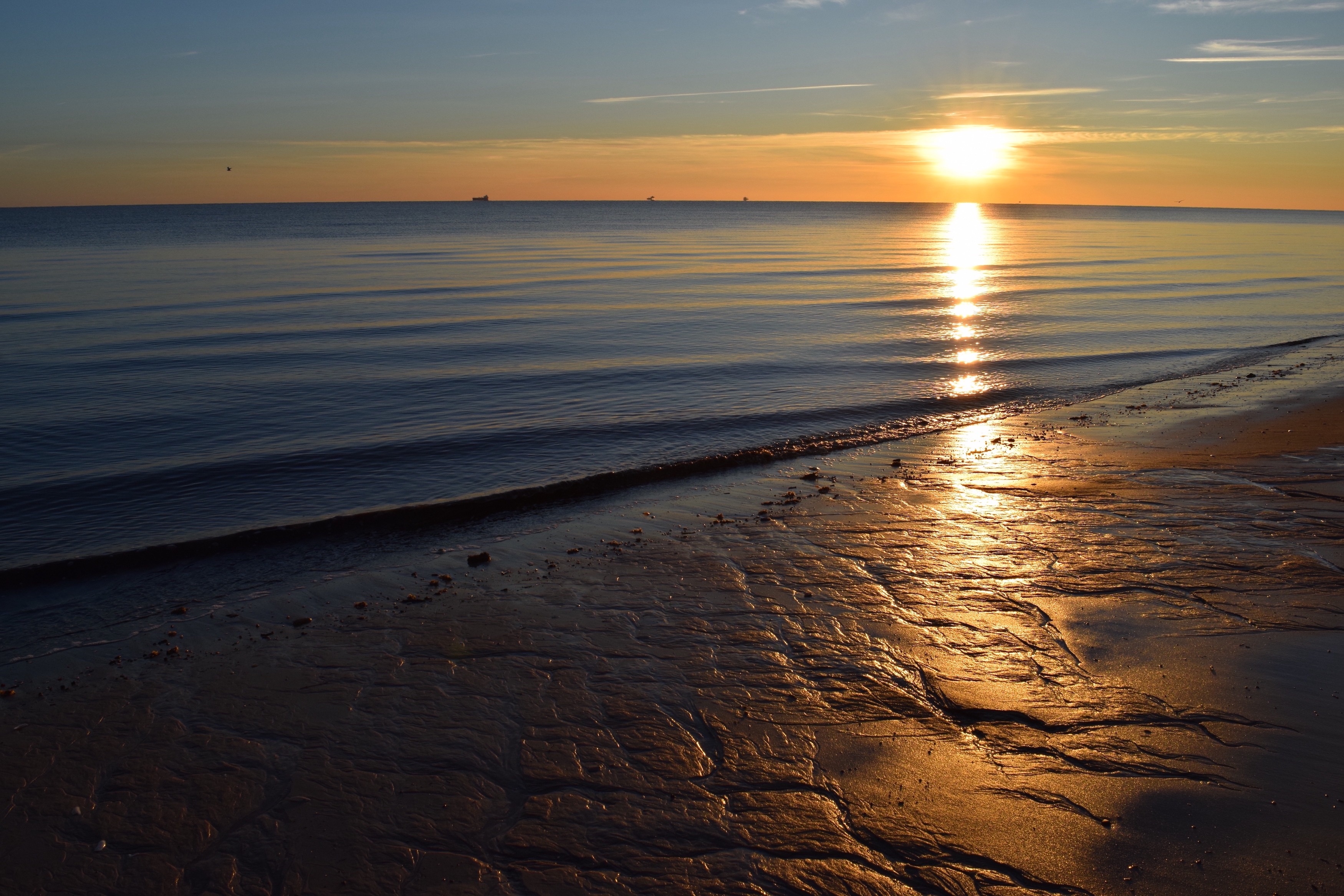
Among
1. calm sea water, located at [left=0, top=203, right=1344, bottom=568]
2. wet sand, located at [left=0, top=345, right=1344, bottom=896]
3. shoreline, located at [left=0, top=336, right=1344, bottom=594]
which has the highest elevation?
calm sea water, located at [left=0, top=203, right=1344, bottom=568]

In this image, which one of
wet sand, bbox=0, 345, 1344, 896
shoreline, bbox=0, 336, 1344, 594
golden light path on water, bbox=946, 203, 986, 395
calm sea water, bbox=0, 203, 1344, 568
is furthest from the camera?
golden light path on water, bbox=946, 203, 986, 395

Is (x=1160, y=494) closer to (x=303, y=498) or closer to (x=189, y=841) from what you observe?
(x=189, y=841)

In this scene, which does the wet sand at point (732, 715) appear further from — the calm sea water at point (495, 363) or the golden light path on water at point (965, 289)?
the golden light path on water at point (965, 289)

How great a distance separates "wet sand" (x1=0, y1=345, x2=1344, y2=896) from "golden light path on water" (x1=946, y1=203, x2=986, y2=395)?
31.1 ft

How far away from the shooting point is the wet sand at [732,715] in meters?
4.46

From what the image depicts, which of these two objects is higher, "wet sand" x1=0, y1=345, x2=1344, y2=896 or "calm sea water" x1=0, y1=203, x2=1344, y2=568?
"calm sea water" x1=0, y1=203, x2=1344, y2=568

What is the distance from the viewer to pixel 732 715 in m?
5.87

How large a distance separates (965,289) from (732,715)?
1461 inches

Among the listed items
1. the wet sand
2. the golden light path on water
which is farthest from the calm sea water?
the wet sand

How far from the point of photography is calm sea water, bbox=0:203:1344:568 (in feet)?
40.4

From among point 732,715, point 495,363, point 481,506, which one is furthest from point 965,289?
point 732,715

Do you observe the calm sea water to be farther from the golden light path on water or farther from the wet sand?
the wet sand

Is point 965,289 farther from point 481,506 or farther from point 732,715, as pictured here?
point 732,715

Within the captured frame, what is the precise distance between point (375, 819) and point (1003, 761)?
3885mm
